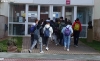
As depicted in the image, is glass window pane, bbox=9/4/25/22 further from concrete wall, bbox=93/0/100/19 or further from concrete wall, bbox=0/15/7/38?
concrete wall, bbox=93/0/100/19

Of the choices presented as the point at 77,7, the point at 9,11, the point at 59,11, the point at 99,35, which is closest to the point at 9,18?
the point at 9,11

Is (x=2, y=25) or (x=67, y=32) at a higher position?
(x=2, y=25)

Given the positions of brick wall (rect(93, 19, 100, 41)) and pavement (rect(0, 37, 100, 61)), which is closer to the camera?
pavement (rect(0, 37, 100, 61))

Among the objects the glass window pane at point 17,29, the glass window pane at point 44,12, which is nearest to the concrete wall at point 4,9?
the glass window pane at point 17,29

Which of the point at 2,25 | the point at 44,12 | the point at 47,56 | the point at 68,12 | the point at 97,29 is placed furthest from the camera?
the point at 68,12

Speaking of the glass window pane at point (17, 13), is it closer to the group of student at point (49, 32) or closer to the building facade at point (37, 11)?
the building facade at point (37, 11)

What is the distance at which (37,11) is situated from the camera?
22812 millimetres

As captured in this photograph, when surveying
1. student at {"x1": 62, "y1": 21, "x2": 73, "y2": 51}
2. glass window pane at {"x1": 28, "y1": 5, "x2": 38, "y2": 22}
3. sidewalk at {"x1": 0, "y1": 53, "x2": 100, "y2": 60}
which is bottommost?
sidewalk at {"x1": 0, "y1": 53, "x2": 100, "y2": 60}

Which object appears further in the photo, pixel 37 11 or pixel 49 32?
pixel 37 11

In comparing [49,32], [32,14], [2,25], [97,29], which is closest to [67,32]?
[49,32]

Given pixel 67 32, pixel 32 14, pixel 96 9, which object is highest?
pixel 96 9

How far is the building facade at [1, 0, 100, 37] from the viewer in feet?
73.8

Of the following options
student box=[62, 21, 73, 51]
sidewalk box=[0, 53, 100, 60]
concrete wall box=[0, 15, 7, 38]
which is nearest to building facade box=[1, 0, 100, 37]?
concrete wall box=[0, 15, 7, 38]

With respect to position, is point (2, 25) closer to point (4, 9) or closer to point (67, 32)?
point (4, 9)
